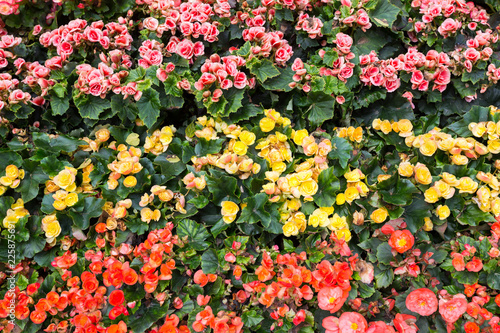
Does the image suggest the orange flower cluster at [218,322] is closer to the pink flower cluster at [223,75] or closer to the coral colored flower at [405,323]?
the coral colored flower at [405,323]

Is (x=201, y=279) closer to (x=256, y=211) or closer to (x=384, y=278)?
(x=256, y=211)

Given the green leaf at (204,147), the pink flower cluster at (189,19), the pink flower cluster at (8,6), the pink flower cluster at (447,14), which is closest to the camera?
the green leaf at (204,147)

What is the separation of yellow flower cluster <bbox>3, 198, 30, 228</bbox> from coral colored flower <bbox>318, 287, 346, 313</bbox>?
164cm

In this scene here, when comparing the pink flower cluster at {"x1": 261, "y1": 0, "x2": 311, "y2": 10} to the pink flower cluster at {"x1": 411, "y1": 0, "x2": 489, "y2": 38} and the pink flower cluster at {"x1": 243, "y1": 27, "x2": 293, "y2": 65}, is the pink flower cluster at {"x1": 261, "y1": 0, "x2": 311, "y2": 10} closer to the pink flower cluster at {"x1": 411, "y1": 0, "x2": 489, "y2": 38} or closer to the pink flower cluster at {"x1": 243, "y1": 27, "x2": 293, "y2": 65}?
the pink flower cluster at {"x1": 243, "y1": 27, "x2": 293, "y2": 65}

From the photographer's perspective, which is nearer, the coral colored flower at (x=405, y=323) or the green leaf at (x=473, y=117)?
the coral colored flower at (x=405, y=323)

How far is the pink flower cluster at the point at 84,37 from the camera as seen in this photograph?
2291 millimetres

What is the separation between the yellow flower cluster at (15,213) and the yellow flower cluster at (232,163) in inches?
38.8

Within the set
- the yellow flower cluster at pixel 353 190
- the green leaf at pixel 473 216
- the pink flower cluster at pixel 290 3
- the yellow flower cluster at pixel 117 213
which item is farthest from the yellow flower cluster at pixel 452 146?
the yellow flower cluster at pixel 117 213

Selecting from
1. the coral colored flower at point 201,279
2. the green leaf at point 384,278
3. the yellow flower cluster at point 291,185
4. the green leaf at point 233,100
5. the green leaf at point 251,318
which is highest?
the green leaf at point 233,100

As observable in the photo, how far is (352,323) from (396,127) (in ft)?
4.12

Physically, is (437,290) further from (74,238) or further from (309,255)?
(74,238)

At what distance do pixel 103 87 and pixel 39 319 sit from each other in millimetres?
1311

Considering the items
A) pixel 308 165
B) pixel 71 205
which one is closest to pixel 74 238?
pixel 71 205

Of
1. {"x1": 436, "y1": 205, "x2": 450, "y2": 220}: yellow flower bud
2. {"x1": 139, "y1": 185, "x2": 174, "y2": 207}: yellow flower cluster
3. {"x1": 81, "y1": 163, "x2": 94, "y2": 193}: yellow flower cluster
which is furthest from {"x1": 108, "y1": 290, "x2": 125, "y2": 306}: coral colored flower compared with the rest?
{"x1": 436, "y1": 205, "x2": 450, "y2": 220}: yellow flower bud
